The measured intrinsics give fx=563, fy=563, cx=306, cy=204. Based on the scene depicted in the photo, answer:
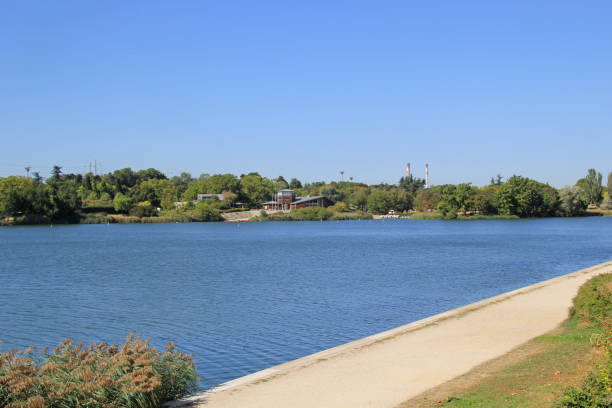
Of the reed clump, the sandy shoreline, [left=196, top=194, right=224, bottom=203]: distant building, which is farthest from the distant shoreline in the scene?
the reed clump

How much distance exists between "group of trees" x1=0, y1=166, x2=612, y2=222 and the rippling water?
81265 millimetres

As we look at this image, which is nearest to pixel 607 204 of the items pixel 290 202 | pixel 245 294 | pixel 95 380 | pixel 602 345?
pixel 290 202

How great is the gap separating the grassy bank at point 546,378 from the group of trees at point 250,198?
128766mm

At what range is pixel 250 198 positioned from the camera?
604 ft

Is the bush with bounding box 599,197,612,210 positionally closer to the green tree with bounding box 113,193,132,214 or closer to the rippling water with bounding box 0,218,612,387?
the rippling water with bounding box 0,218,612,387

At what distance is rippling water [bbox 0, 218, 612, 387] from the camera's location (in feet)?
61.8

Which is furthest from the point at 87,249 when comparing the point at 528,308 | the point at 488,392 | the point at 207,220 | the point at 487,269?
the point at 207,220

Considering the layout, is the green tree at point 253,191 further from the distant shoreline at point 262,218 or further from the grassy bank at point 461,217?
the grassy bank at point 461,217

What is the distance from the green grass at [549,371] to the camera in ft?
29.9

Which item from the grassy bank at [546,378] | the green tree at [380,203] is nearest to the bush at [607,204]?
the green tree at [380,203]

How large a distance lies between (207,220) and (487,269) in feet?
416

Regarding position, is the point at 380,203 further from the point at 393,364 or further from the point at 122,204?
the point at 393,364

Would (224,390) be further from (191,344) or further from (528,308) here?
(528,308)

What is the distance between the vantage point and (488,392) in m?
9.72
